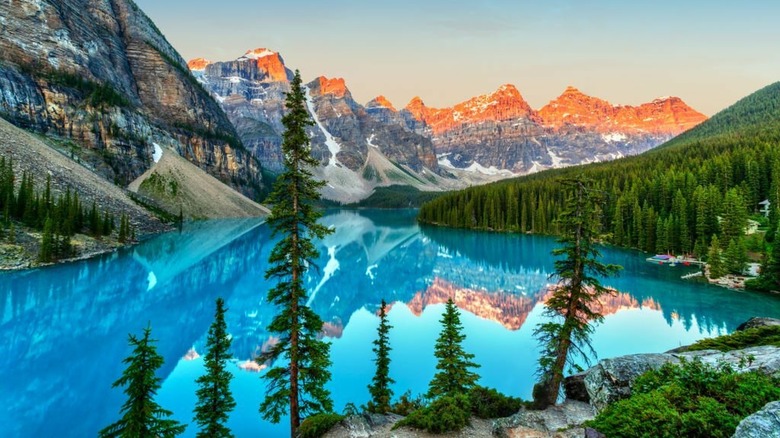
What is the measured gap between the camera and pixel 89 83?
14175 cm

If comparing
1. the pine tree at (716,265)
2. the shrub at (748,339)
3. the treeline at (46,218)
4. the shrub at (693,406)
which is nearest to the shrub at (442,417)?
the shrub at (693,406)

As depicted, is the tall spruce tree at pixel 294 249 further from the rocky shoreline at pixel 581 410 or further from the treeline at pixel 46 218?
the treeline at pixel 46 218

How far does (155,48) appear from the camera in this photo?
197375 millimetres

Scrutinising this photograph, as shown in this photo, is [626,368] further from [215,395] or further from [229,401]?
[215,395]

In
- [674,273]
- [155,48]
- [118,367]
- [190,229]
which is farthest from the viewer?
[155,48]

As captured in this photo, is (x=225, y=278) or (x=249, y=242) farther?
(x=249, y=242)

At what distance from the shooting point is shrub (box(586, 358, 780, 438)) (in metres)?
7.26

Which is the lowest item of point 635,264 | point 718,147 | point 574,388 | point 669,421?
point 635,264

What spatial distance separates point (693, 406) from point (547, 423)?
635 centimetres

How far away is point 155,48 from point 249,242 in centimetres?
15944

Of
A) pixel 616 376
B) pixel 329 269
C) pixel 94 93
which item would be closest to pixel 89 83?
pixel 94 93

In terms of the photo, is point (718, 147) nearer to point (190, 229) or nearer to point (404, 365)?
point (404, 365)

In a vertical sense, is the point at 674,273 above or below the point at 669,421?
below

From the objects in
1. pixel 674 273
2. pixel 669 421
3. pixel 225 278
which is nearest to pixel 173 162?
pixel 225 278
